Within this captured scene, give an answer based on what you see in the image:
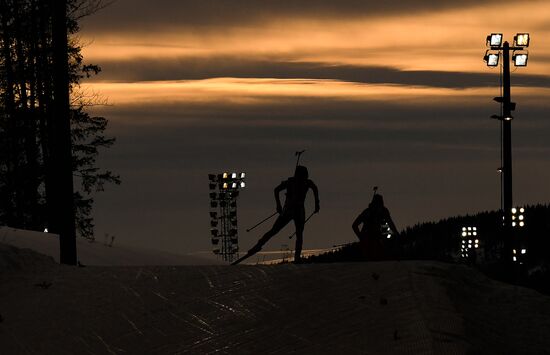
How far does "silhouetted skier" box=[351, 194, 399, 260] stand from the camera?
62.0 ft

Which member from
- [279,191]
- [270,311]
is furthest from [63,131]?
[270,311]

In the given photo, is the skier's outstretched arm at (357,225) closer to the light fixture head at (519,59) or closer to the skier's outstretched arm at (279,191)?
the skier's outstretched arm at (279,191)

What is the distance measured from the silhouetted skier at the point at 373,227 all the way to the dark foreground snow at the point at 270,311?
4.15ft

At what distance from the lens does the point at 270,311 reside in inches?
624

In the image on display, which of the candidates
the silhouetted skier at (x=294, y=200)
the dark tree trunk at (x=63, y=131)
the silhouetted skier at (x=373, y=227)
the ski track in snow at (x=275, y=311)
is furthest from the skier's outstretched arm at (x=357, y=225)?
the dark tree trunk at (x=63, y=131)

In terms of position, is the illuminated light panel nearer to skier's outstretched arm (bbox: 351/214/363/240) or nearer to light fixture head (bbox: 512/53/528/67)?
light fixture head (bbox: 512/53/528/67)

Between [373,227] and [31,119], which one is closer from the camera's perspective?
[373,227]

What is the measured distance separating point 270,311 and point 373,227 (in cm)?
378

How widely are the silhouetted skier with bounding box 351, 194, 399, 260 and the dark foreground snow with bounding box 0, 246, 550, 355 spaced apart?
127 cm

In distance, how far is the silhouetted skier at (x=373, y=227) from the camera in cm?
1889

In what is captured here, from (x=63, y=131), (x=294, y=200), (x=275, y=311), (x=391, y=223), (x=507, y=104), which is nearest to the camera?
(x=275, y=311)

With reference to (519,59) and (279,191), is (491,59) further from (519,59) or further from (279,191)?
(279,191)

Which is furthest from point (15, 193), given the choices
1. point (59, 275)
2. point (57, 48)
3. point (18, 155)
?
point (59, 275)

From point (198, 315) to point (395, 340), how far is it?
128 inches
